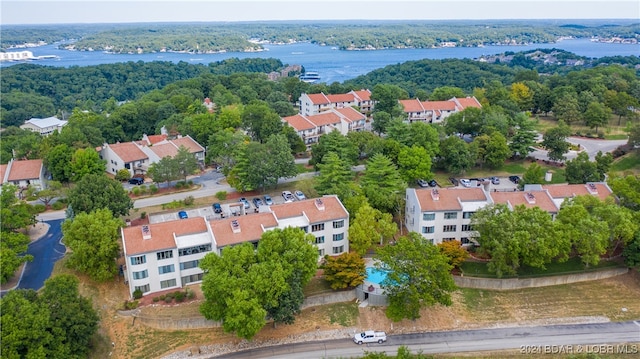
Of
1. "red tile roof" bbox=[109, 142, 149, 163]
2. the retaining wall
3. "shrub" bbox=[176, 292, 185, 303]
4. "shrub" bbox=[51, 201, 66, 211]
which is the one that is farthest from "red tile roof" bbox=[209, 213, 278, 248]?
"red tile roof" bbox=[109, 142, 149, 163]

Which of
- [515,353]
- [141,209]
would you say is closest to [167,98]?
[141,209]

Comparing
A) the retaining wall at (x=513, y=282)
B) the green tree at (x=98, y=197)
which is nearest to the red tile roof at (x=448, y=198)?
the retaining wall at (x=513, y=282)

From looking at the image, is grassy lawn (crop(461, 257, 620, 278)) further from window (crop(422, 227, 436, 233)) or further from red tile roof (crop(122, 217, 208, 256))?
red tile roof (crop(122, 217, 208, 256))

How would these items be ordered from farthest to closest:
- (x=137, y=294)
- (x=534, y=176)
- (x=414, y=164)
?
(x=414, y=164), (x=534, y=176), (x=137, y=294)

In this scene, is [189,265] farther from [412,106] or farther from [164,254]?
[412,106]

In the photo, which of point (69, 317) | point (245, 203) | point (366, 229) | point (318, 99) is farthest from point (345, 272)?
point (318, 99)

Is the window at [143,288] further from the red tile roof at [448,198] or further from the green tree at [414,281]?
the red tile roof at [448,198]
